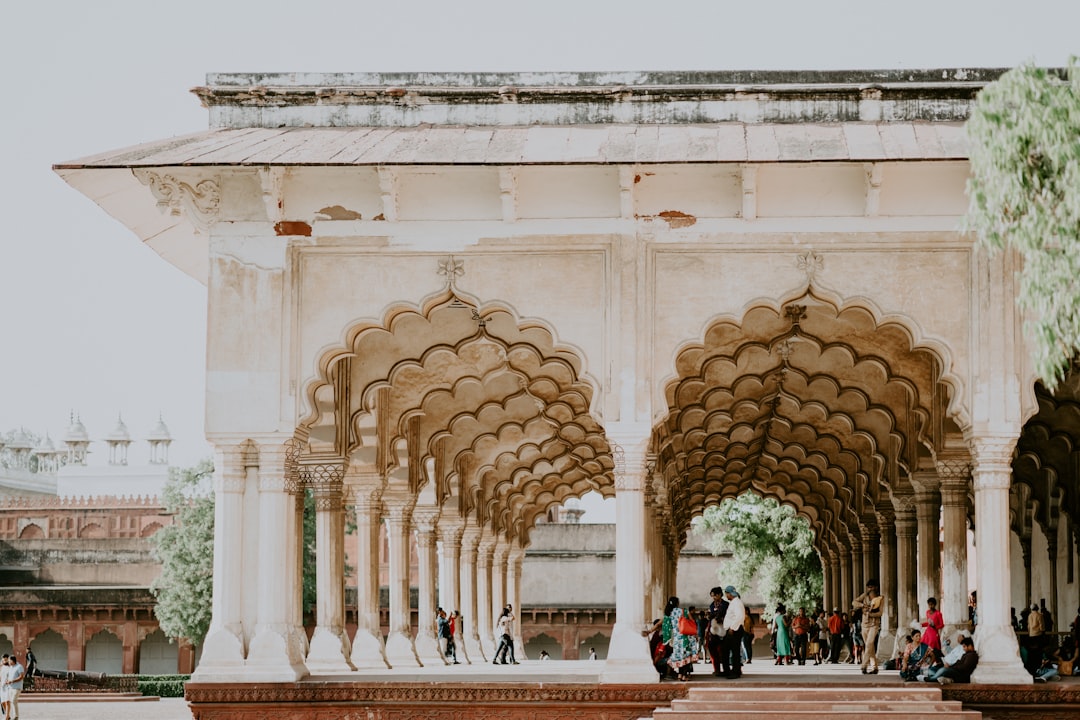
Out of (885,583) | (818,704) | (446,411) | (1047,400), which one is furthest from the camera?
(885,583)

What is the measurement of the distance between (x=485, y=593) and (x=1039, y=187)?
22809 millimetres

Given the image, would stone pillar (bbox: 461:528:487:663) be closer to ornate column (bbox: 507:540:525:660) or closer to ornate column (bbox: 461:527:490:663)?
ornate column (bbox: 461:527:490:663)

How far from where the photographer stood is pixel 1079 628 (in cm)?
1836

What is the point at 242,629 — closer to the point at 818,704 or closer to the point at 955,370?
the point at 818,704

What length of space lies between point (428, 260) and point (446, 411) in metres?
7.92

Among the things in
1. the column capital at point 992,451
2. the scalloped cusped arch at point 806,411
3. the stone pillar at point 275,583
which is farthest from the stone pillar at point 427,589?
the column capital at point 992,451

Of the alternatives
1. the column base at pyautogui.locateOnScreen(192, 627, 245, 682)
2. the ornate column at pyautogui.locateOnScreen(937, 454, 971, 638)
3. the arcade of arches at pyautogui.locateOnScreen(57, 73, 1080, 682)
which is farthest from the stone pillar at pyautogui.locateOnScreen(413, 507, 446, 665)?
the column base at pyautogui.locateOnScreen(192, 627, 245, 682)

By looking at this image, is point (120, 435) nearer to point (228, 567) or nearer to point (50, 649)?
point (50, 649)

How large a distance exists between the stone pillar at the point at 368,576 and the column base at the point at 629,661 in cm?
614

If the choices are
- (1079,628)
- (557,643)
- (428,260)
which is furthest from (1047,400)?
(557,643)

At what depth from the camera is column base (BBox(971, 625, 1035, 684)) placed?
1474 cm

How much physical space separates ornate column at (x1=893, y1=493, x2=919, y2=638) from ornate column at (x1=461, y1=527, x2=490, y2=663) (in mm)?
8224

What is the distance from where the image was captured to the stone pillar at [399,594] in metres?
23.3

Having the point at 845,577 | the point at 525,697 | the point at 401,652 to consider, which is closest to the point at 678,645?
the point at 525,697
